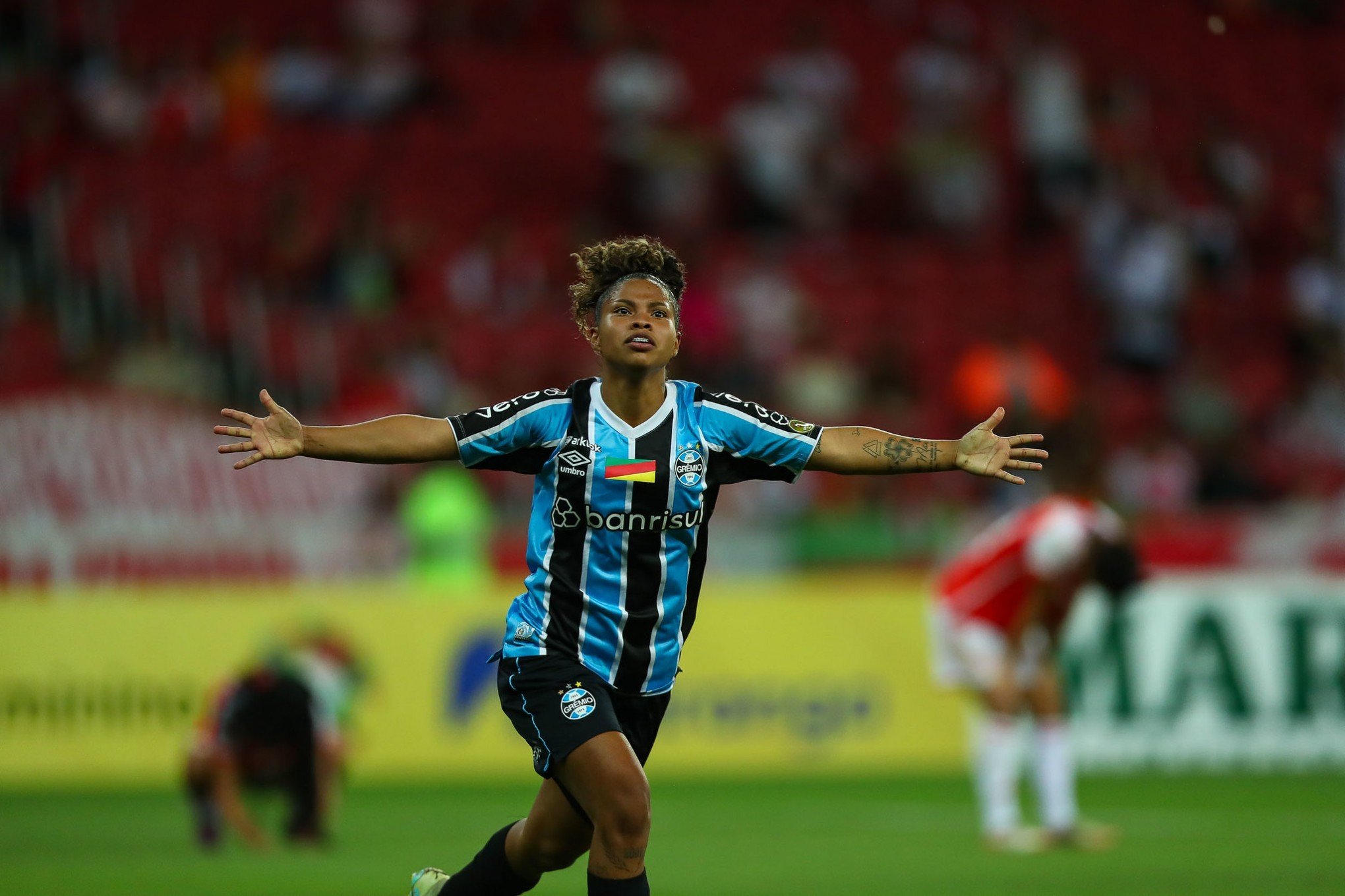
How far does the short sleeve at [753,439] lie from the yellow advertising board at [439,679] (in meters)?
8.03

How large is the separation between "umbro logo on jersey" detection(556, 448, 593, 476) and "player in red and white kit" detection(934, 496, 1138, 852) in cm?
518

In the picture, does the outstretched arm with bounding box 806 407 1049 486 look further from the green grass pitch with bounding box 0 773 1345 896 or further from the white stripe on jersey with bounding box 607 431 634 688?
the green grass pitch with bounding box 0 773 1345 896

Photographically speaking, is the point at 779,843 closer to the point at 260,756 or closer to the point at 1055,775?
the point at 1055,775

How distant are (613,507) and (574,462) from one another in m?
0.18

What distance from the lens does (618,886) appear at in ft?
19.5

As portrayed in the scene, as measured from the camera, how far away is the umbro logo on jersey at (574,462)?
20.5ft

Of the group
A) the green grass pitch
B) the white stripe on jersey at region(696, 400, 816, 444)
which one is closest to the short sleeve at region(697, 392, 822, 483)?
the white stripe on jersey at region(696, 400, 816, 444)

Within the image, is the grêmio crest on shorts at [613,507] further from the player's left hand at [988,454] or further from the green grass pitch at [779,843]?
the green grass pitch at [779,843]

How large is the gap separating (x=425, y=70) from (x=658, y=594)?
50.6 ft

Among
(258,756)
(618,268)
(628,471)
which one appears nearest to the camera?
(628,471)

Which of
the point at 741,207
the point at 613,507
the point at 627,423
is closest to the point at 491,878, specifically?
the point at 613,507

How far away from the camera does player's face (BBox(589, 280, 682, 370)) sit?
6258 mm

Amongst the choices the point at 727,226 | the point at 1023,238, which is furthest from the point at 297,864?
the point at 1023,238

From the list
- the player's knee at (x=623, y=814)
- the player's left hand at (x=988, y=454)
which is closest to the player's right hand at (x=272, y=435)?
the player's knee at (x=623, y=814)
